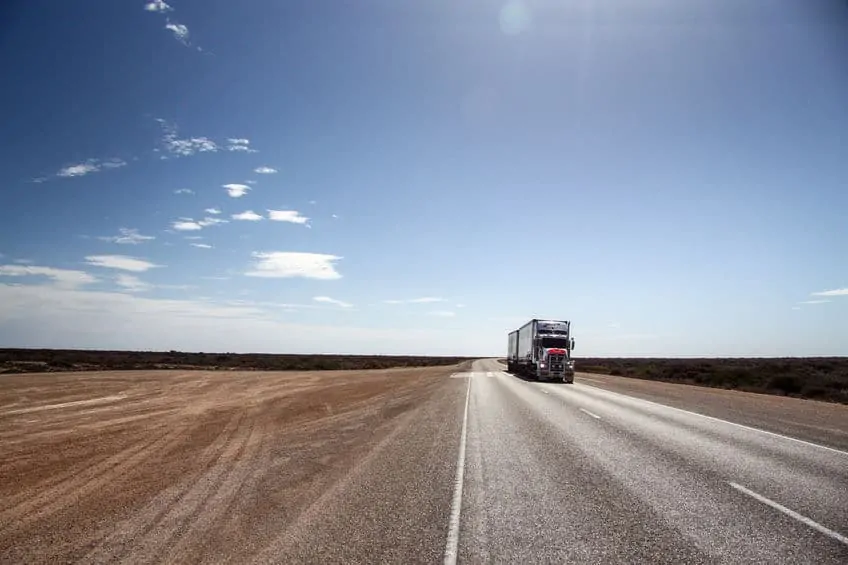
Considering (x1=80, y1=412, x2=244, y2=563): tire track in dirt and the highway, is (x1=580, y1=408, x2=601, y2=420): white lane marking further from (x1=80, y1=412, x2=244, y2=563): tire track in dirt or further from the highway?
(x1=80, y1=412, x2=244, y2=563): tire track in dirt

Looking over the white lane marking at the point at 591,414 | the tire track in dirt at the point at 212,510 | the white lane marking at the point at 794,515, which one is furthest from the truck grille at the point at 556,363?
the white lane marking at the point at 794,515

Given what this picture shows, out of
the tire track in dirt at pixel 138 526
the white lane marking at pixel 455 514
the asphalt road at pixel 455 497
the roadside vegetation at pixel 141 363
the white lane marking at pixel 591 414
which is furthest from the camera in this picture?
the roadside vegetation at pixel 141 363

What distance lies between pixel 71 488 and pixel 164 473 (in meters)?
1.39

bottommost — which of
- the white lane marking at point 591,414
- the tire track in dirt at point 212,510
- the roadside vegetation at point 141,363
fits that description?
the tire track in dirt at point 212,510

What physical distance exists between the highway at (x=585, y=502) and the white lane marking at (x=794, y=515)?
0.02m

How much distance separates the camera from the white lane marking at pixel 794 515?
5.84m

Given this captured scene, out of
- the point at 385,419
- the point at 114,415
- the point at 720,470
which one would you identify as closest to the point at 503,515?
the point at 720,470

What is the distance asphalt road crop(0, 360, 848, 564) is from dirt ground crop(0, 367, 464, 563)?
1.9 inches

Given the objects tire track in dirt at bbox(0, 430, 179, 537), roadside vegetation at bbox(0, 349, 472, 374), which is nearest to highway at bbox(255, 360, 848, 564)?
tire track in dirt at bbox(0, 430, 179, 537)

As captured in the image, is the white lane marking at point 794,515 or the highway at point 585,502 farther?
the white lane marking at point 794,515

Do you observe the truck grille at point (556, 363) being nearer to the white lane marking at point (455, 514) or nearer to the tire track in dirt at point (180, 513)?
the white lane marking at point (455, 514)

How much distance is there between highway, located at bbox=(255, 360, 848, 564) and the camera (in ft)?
18.2

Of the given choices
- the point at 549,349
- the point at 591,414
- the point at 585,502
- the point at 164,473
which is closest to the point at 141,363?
the point at 549,349

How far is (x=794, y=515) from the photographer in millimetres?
6594
